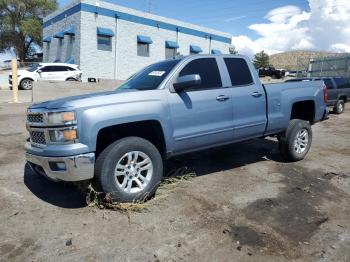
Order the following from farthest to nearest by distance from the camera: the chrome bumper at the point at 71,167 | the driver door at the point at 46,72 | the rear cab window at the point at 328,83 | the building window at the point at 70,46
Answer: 1. the building window at the point at 70,46
2. the driver door at the point at 46,72
3. the rear cab window at the point at 328,83
4. the chrome bumper at the point at 71,167

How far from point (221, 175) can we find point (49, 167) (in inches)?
111

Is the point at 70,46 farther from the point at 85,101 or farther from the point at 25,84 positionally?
the point at 85,101

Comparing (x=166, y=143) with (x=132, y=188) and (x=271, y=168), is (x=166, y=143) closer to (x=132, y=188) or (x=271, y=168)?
(x=132, y=188)

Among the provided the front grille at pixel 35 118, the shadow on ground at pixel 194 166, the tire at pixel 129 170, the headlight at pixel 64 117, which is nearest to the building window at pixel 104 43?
the shadow on ground at pixel 194 166

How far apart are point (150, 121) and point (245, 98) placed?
1833 millimetres

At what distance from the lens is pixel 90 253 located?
3.72 meters

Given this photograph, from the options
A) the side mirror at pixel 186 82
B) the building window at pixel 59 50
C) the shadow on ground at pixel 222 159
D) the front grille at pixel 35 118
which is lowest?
the shadow on ground at pixel 222 159

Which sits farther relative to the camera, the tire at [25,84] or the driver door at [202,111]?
the tire at [25,84]

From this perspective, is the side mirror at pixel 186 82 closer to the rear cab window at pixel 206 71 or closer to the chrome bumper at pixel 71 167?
the rear cab window at pixel 206 71

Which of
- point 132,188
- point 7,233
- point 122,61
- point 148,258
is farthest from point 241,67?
point 122,61

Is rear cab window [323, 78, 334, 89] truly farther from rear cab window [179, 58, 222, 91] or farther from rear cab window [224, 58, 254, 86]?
rear cab window [179, 58, 222, 91]

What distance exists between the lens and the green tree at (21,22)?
42312 millimetres

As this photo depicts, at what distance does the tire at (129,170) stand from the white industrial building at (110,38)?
22932mm

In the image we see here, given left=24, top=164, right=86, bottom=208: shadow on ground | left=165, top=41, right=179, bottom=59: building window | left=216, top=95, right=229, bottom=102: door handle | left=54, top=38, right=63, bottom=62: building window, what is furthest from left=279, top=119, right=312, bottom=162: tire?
left=54, top=38, right=63, bottom=62: building window
